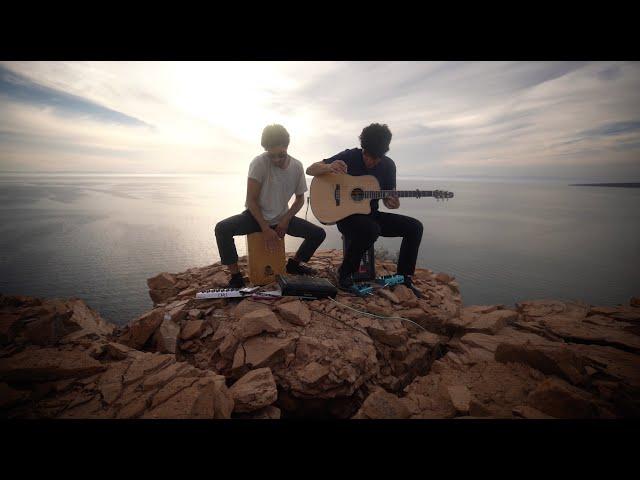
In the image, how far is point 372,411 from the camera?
1.94m

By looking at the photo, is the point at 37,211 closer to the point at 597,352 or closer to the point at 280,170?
the point at 280,170

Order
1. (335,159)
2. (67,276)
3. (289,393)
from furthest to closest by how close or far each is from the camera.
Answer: (67,276) → (335,159) → (289,393)

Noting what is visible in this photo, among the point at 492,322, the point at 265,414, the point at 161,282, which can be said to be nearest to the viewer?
the point at 265,414

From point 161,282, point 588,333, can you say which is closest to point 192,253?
point 161,282

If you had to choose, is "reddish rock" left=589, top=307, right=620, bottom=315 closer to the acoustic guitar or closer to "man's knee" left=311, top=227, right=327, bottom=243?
the acoustic guitar

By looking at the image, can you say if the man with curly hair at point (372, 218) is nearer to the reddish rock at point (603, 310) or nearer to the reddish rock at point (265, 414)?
the reddish rock at point (265, 414)

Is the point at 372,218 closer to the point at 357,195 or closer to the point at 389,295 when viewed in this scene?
the point at 357,195

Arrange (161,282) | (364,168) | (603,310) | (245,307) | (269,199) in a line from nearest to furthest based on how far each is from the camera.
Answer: (245,307)
(603,310)
(269,199)
(364,168)
(161,282)

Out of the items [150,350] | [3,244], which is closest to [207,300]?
[150,350]

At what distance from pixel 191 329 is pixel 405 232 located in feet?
11.6

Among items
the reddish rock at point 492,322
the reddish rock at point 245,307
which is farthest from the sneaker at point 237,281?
the reddish rock at point 492,322

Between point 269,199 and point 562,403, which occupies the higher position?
point 269,199

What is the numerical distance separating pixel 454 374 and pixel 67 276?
446 inches

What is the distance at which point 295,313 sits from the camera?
298 centimetres
